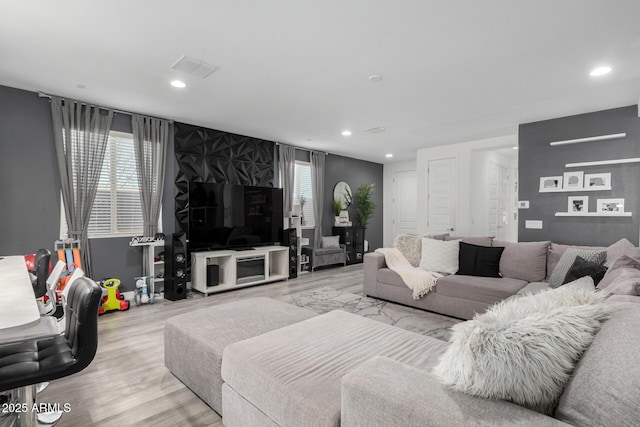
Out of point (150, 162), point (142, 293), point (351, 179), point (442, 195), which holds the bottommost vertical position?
point (142, 293)

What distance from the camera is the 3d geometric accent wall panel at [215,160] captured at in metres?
4.73

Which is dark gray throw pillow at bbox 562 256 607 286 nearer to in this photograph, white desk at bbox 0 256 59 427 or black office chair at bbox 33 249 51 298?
white desk at bbox 0 256 59 427

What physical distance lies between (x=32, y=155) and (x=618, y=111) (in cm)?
696

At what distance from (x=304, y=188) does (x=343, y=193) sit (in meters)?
1.14

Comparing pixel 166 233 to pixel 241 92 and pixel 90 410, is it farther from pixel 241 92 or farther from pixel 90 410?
pixel 90 410

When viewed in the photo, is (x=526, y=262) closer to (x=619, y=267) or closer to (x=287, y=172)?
(x=619, y=267)

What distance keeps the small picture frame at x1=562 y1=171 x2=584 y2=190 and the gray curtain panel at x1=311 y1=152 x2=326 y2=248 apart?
13.7 ft

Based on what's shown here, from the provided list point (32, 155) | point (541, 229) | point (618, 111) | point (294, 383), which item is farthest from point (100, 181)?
point (618, 111)

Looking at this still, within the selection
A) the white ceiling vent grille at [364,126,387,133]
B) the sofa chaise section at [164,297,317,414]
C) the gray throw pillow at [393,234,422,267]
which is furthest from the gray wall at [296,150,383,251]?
the sofa chaise section at [164,297,317,414]

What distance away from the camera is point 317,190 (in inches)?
267

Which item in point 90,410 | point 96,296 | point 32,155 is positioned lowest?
point 90,410

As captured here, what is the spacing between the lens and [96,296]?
1.48 meters

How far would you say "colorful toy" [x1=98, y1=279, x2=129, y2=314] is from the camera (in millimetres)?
3743

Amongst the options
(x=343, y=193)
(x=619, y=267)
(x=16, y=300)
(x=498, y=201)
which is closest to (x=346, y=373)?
(x=16, y=300)
